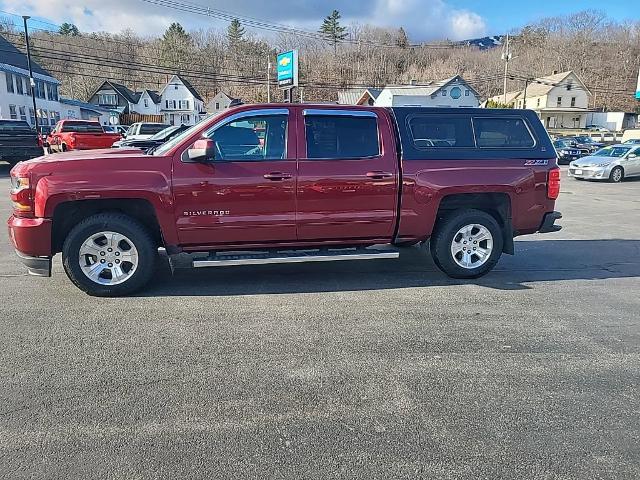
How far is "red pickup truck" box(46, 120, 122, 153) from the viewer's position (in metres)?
20.7

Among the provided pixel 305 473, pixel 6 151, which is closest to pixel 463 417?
pixel 305 473

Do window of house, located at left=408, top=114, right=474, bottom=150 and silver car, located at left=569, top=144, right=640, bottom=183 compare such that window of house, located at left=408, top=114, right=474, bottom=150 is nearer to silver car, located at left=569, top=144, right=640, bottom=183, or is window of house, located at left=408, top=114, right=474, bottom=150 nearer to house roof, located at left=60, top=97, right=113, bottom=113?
silver car, located at left=569, top=144, right=640, bottom=183

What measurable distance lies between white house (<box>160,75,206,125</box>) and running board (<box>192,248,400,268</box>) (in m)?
80.0

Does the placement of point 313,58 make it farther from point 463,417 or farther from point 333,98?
point 463,417

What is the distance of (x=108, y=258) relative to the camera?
16.2ft

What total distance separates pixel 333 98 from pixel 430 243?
7444cm

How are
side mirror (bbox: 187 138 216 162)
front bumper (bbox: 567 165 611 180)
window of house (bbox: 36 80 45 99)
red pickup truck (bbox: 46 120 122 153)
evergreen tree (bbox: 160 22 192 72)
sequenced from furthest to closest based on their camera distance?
evergreen tree (bbox: 160 22 192 72), window of house (bbox: 36 80 45 99), red pickup truck (bbox: 46 120 122 153), front bumper (bbox: 567 165 611 180), side mirror (bbox: 187 138 216 162)

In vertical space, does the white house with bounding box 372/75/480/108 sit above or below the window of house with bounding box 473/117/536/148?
above

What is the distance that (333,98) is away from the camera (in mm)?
76500

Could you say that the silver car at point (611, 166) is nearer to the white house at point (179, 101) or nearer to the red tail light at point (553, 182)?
the red tail light at point (553, 182)

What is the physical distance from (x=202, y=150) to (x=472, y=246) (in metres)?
3.35

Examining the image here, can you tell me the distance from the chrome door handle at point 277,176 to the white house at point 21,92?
132 feet

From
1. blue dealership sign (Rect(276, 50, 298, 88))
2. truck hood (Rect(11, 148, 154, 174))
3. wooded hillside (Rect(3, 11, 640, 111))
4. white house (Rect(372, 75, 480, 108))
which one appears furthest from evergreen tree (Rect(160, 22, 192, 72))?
truck hood (Rect(11, 148, 154, 174))

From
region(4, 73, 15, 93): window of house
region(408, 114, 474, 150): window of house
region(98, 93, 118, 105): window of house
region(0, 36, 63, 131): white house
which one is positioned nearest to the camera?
region(408, 114, 474, 150): window of house
